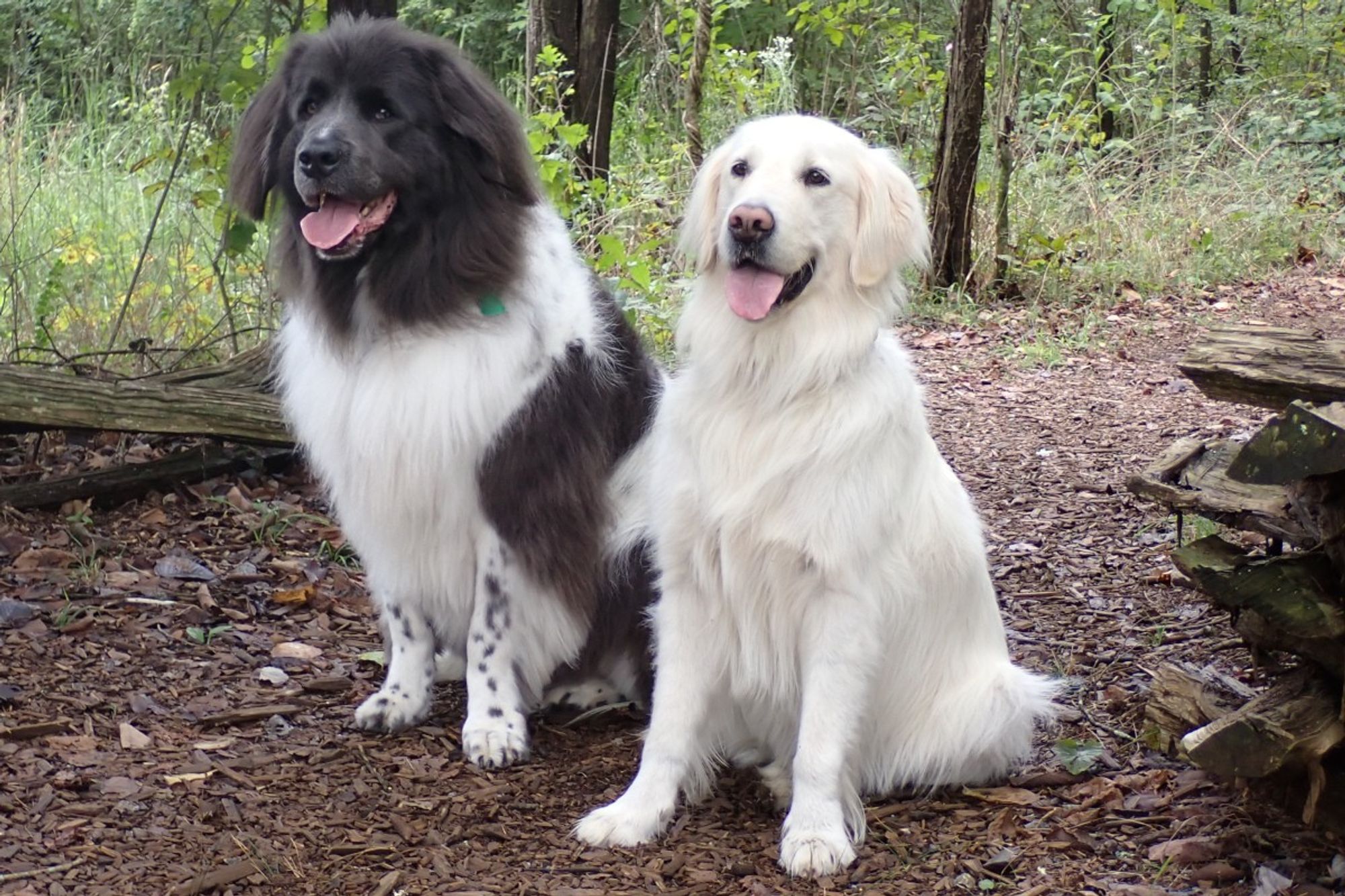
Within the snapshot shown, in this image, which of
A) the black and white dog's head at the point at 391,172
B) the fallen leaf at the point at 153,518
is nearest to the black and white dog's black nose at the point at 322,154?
the black and white dog's head at the point at 391,172

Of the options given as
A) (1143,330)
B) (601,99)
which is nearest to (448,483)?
(601,99)

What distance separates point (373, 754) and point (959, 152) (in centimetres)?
571

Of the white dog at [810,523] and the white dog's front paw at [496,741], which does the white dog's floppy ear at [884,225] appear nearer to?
the white dog at [810,523]

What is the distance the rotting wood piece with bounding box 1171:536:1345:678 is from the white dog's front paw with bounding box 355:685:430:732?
196cm

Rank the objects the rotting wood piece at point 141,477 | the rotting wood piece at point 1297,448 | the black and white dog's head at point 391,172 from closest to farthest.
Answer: the rotting wood piece at point 1297,448
the black and white dog's head at point 391,172
the rotting wood piece at point 141,477

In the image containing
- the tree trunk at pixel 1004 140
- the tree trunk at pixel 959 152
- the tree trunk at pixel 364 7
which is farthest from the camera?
the tree trunk at pixel 1004 140

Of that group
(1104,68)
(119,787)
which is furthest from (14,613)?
(1104,68)

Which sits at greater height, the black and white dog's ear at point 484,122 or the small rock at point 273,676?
the black and white dog's ear at point 484,122

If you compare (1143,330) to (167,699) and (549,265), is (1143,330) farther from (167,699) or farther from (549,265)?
(167,699)

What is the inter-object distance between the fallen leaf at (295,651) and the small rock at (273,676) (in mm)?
100

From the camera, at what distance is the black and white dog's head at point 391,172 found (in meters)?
3.13

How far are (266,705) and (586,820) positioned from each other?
1.10 metres

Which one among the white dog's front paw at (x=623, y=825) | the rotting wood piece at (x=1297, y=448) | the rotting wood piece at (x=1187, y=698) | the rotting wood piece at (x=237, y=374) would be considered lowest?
the white dog's front paw at (x=623, y=825)

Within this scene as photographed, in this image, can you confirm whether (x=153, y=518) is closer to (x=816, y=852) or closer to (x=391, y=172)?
(x=391, y=172)
